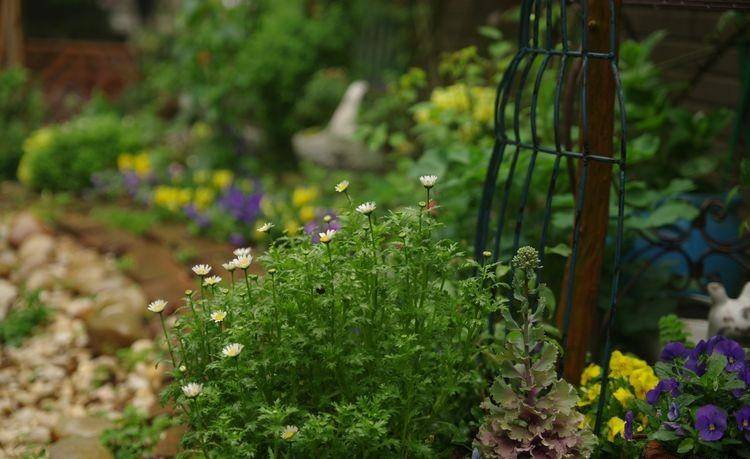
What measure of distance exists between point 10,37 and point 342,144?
14.9 feet

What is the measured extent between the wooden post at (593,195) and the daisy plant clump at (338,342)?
1.19 ft

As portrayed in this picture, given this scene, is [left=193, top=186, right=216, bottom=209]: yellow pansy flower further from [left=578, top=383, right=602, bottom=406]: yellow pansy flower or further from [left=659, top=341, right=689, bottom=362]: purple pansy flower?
[left=659, top=341, right=689, bottom=362]: purple pansy flower

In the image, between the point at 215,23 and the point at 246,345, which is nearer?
the point at 246,345

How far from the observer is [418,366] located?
1809mm

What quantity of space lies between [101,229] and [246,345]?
3391mm

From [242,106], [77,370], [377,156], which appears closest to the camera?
[77,370]

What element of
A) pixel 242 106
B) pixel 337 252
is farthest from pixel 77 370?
pixel 242 106

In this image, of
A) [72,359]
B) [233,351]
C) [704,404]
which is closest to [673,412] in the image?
[704,404]

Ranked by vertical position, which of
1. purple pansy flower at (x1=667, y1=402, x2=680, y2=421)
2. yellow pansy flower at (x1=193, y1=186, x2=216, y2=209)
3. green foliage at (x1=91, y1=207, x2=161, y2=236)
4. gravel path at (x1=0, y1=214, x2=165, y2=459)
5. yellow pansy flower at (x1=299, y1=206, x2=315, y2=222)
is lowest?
gravel path at (x1=0, y1=214, x2=165, y2=459)

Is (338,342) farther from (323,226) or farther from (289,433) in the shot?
(323,226)

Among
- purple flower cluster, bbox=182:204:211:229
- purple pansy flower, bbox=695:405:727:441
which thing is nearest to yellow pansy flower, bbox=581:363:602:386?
purple pansy flower, bbox=695:405:727:441

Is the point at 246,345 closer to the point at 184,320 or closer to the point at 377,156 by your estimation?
the point at 184,320

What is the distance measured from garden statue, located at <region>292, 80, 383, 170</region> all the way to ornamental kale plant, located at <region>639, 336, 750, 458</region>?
3726mm

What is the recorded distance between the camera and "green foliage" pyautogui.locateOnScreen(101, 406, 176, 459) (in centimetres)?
248
